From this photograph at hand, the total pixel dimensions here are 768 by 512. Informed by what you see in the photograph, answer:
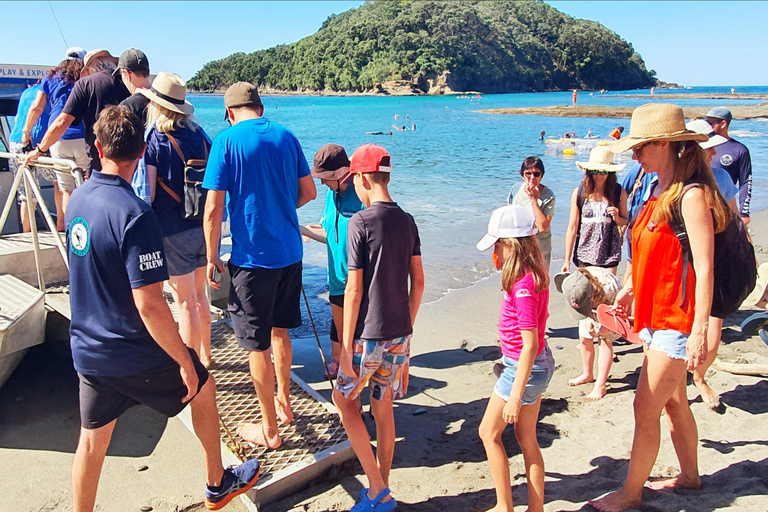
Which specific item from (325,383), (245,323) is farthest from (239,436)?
(325,383)

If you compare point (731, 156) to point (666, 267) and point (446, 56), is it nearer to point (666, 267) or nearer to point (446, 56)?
point (666, 267)

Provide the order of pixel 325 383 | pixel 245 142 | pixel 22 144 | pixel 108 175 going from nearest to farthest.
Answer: pixel 108 175
pixel 245 142
pixel 325 383
pixel 22 144

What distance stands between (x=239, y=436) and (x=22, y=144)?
13.8ft

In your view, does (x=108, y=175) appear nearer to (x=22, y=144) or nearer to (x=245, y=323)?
(x=245, y=323)

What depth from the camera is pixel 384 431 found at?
130 inches

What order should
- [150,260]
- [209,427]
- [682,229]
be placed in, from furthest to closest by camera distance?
[209,427] < [682,229] < [150,260]

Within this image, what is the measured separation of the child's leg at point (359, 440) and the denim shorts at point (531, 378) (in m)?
0.80

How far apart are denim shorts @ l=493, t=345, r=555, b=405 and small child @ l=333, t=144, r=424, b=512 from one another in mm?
564

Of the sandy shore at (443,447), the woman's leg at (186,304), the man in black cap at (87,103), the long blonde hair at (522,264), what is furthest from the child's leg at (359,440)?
the man in black cap at (87,103)

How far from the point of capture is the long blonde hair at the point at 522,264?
2838 mm

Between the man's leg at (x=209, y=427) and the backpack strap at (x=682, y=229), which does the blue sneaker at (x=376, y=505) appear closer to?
the man's leg at (x=209, y=427)

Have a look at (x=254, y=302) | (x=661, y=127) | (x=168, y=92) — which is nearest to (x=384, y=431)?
(x=254, y=302)

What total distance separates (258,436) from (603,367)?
2814 millimetres

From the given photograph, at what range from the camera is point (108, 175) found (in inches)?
105
